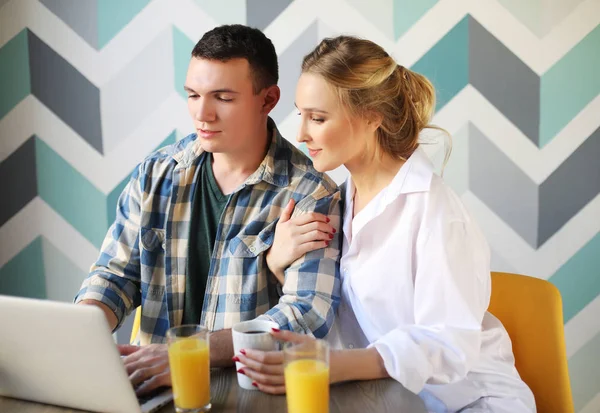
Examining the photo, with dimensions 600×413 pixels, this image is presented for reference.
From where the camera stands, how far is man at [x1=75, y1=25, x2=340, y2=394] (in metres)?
1.64

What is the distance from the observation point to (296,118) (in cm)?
244

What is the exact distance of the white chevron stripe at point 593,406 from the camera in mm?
2467

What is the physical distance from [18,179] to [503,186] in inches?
67.8

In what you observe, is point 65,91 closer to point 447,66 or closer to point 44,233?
point 44,233

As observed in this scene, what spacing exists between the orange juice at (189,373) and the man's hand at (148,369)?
94mm

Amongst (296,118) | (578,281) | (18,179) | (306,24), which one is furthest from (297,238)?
(18,179)

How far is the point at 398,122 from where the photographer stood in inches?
61.3

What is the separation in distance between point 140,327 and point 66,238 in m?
0.97

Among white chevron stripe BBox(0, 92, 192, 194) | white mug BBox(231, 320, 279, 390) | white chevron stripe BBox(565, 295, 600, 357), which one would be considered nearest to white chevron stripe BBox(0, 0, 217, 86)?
white chevron stripe BBox(0, 92, 192, 194)

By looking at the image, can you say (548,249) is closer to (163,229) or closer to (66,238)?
(163,229)

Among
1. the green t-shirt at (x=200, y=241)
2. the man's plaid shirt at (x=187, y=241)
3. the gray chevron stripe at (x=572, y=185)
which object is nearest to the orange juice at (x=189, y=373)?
the man's plaid shirt at (x=187, y=241)

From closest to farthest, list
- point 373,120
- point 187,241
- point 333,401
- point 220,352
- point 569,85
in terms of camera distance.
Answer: point 333,401 < point 220,352 < point 373,120 < point 187,241 < point 569,85

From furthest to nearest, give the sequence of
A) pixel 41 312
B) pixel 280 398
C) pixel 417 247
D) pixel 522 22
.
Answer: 1. pixel 522 22
2. pixel 417 247
3. pixel 280 398
4. pixel 41 312

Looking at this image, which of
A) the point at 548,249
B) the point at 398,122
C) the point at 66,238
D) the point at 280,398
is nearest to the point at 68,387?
the point at 280,398
